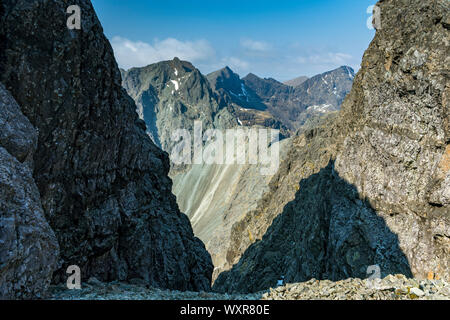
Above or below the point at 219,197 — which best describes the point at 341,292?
above

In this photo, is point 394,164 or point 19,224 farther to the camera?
point 394,164

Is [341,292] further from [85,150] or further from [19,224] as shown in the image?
[85,150]

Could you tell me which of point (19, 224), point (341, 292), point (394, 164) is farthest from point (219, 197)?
point (19, 224)

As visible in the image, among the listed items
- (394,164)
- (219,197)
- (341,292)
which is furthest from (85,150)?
(219,197)

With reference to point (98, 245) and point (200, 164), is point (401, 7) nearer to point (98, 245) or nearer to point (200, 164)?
point (98, 245)

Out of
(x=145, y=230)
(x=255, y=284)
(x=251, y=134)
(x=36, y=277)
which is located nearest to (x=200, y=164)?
(x=251, y=134)

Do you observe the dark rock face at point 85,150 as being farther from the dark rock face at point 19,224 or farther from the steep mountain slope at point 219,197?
the steep mountain slope at point 219,197

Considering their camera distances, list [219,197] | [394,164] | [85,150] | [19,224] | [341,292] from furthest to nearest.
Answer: [219,197], [394,164], [85,150], [341,292], [19,224]

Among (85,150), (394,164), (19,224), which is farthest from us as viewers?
(394,164)

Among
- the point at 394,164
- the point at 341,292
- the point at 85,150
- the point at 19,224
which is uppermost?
the point at 85,150

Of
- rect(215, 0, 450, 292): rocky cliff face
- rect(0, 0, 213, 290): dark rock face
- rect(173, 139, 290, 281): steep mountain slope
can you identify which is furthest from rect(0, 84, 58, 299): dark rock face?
rect(173, 139, 290, 281): steep mountain slope
